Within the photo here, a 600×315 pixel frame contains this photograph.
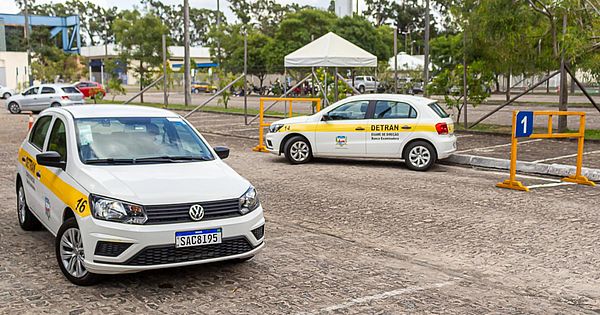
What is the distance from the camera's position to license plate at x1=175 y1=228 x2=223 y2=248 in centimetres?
545

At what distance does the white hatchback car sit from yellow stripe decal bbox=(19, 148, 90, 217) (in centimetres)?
1

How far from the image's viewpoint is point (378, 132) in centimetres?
1348

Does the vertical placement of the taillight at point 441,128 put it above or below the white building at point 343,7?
below

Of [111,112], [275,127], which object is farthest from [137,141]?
[275,127]

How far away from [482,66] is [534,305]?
52.1 feet

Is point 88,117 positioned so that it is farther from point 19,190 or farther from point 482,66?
point 482,66

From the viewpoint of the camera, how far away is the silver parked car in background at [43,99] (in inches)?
1227

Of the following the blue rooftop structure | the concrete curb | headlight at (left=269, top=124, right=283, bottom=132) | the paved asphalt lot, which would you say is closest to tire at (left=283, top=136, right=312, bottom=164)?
headlight at (left=269, top=124, right=283, bottom=132)

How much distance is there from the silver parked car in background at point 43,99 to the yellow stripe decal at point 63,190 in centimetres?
2531

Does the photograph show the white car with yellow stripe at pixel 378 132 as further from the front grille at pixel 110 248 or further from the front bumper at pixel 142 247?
the front grille at pixel 110 248

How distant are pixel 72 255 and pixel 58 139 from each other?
1.56 m

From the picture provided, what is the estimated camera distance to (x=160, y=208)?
215 inches

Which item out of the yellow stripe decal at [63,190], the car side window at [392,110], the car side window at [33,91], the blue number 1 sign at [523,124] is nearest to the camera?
the yellow stripe decal at [63,190]

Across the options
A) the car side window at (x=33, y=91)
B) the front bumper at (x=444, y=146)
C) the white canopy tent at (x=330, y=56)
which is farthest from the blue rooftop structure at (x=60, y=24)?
the front bumper at (x=444, y=146)
